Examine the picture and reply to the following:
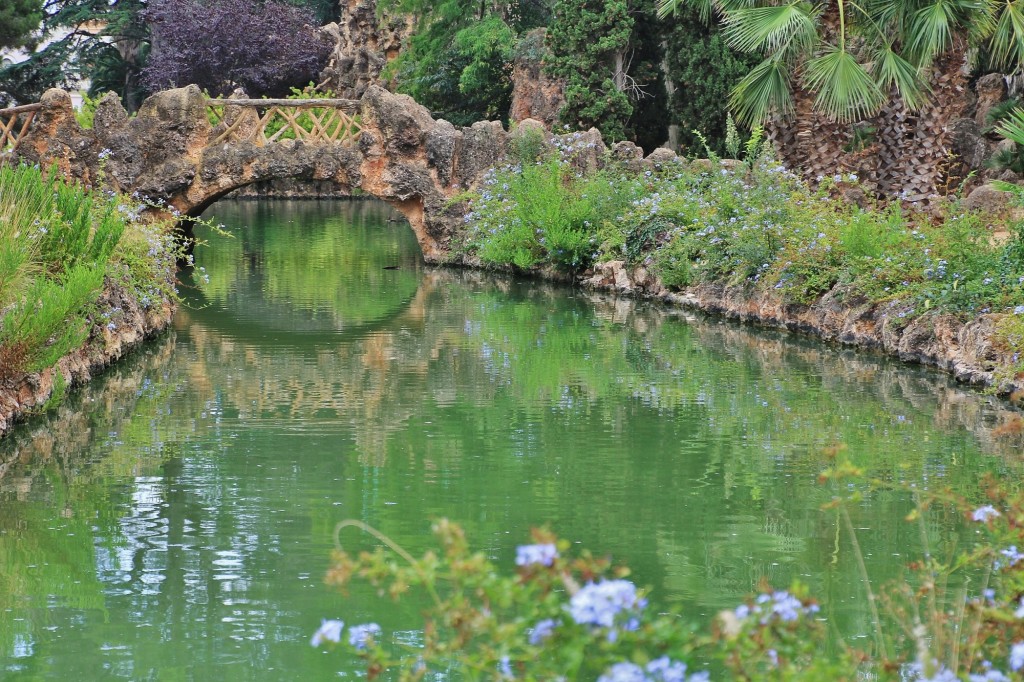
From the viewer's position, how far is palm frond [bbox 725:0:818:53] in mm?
19422

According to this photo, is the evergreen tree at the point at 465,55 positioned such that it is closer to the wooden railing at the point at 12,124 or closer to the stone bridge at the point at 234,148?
the stone bridge at the point at 234,148

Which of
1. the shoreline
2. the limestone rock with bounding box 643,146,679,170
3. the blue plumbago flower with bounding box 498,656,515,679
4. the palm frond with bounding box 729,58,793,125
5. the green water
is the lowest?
the green water

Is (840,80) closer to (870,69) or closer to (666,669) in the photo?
(870,69)

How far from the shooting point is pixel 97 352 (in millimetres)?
14062

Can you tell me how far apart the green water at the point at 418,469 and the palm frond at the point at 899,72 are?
4769mm

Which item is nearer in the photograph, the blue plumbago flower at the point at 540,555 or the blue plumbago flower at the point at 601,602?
the blue plumbago flower at the point at 601,602

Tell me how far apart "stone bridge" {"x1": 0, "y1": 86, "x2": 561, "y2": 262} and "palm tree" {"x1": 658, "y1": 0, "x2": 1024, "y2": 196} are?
4.36 metres

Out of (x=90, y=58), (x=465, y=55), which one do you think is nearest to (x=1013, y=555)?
(x=465, y=55)

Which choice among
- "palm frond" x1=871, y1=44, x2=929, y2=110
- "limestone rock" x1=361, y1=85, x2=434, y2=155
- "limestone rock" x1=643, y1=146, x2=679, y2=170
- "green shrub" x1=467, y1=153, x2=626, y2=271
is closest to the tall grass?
"green shrub" x1=467, y1=153, x2=626, y2=271

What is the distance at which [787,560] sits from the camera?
25.9ft

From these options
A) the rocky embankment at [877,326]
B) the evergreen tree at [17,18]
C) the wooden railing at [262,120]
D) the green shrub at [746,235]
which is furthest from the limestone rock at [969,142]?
the evergreen tree at [17,18]

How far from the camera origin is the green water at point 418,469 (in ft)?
23.3

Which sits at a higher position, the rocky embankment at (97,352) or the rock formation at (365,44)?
the rock formation at (365,44)

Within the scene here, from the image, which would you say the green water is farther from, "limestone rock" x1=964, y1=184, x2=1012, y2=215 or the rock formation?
the rock formation
